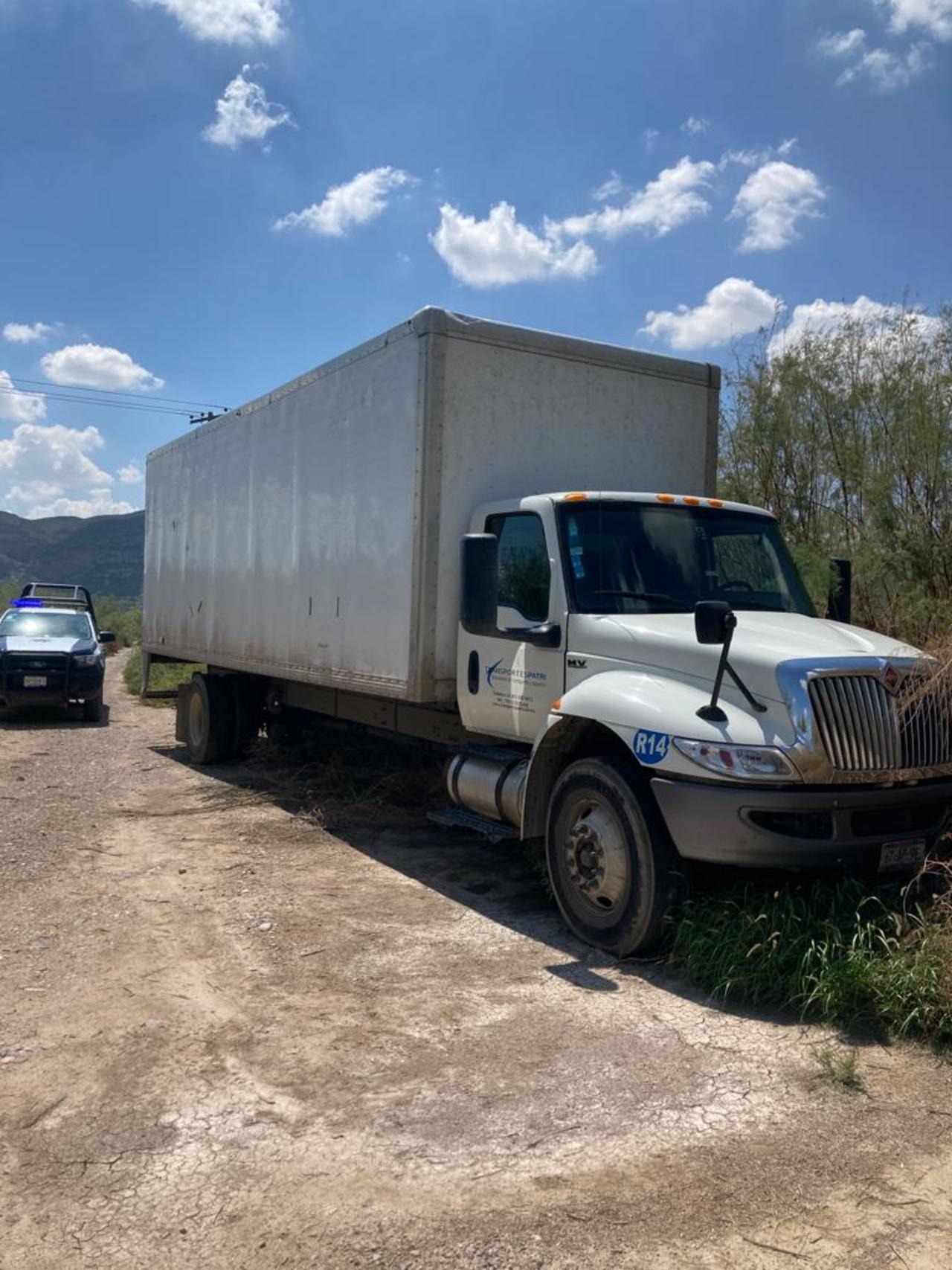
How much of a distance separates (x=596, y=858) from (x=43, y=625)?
13560mm

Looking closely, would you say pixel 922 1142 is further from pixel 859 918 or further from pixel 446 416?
pixel 446 416

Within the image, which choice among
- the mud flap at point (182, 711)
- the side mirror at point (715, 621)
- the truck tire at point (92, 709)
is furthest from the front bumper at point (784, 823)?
the truck tire at point (92, 709)

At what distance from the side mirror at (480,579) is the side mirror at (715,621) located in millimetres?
1562

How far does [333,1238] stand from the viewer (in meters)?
2.96

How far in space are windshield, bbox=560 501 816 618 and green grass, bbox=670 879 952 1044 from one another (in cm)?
178

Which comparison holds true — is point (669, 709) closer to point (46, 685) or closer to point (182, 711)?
point (182, 711)

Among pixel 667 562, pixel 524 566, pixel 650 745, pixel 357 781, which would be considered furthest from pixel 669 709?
pixel 357 781

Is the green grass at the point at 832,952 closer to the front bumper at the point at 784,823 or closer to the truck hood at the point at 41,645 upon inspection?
the front bumper at the point at 784,823

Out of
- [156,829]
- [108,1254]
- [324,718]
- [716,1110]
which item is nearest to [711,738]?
[716,1110]

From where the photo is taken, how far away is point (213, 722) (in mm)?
11477

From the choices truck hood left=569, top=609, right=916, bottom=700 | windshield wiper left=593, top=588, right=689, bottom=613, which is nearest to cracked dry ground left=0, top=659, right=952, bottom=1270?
truck hood left=569, top=609, right=916, bottom=700

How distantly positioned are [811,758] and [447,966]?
2.11m

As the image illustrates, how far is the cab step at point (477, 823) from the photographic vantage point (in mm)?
6453

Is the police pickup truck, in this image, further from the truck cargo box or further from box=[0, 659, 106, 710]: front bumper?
the truck cargo box
